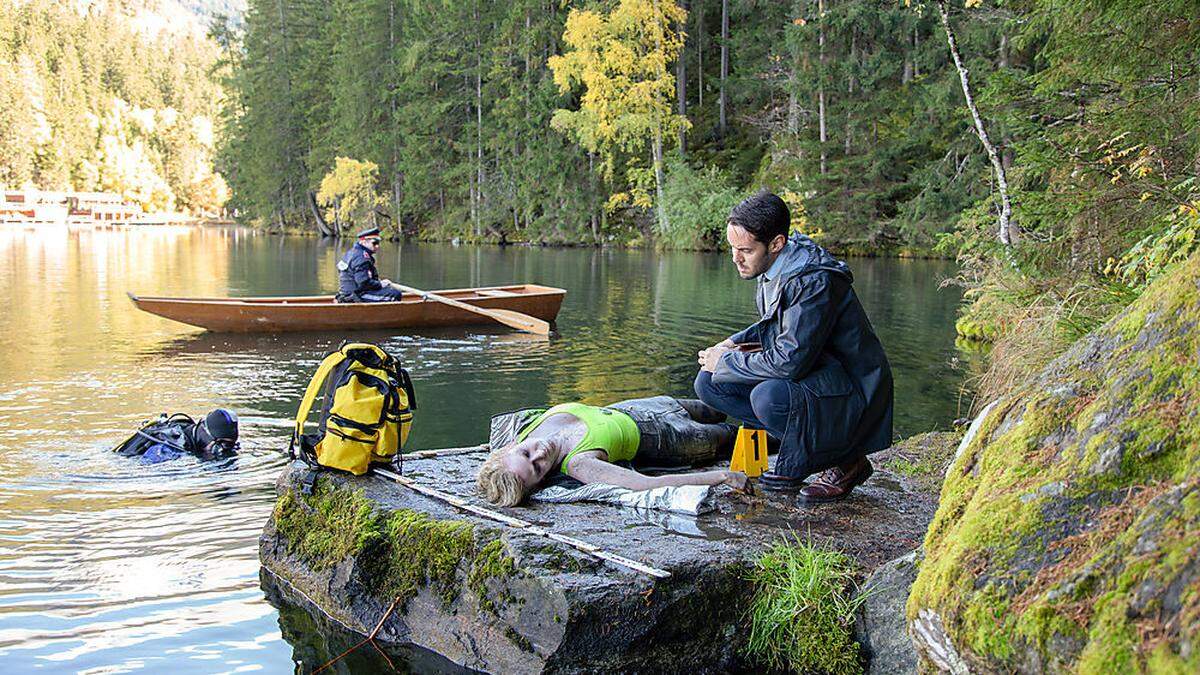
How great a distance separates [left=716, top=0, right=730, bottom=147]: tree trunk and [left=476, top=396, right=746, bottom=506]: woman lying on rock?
3190 cm

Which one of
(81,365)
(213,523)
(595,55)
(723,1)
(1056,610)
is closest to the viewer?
(1056,610)

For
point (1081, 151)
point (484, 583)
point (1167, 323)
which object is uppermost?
point (1081, 151)

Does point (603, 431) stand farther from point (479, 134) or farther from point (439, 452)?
point (479, 134)

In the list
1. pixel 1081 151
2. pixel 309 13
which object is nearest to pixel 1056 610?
pixel 1081 151

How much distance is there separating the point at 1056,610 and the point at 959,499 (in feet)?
2.71

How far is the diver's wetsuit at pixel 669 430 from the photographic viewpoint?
197 inches

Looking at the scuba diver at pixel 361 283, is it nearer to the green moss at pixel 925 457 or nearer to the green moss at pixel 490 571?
the green moss at pixel 925 457

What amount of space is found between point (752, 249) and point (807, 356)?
0.52m

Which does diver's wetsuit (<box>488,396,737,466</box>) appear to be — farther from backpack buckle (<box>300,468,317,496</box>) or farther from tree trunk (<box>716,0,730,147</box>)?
tree trunk (<box>716,0,730,147</box>)

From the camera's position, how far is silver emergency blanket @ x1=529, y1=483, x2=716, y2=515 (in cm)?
421

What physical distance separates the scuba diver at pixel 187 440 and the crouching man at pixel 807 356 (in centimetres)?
437

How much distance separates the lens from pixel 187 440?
7.02m

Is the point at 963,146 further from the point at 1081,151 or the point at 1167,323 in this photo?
the point at 1167,323

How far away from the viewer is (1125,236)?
624 cm
